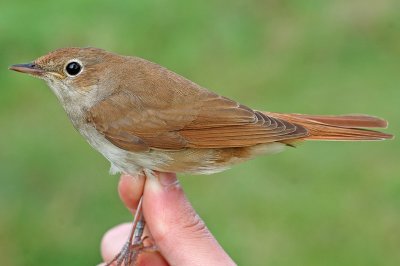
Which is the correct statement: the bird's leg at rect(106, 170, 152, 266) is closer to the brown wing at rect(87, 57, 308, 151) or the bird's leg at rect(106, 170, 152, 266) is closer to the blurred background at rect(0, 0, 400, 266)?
the brown wing at rect(87, 57, 308, 151)

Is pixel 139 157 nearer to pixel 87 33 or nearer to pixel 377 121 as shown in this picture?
pixel 377 121

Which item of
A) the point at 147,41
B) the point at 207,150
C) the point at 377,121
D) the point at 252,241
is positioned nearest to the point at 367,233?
the point at 252,241

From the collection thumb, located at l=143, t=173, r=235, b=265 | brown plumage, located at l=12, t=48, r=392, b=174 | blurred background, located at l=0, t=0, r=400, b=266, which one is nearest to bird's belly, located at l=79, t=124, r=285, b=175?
brown plumage, located at l=12, t=48, r=392, b=174

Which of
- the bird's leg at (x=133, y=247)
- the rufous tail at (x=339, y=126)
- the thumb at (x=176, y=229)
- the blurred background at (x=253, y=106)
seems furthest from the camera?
the blurred background at (x=253, y=106)

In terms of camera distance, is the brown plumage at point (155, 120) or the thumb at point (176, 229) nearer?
the thumb at point (176, 229)

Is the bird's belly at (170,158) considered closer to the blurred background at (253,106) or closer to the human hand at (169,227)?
the human hand at (169,227)

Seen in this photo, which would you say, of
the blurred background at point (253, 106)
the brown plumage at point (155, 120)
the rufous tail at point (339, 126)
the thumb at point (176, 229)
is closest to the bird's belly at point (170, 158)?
the brown plumage at point (155, 120)

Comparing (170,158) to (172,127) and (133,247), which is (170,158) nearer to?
(172,127)

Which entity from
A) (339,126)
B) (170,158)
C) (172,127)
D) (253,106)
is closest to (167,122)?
→ (172,127)
